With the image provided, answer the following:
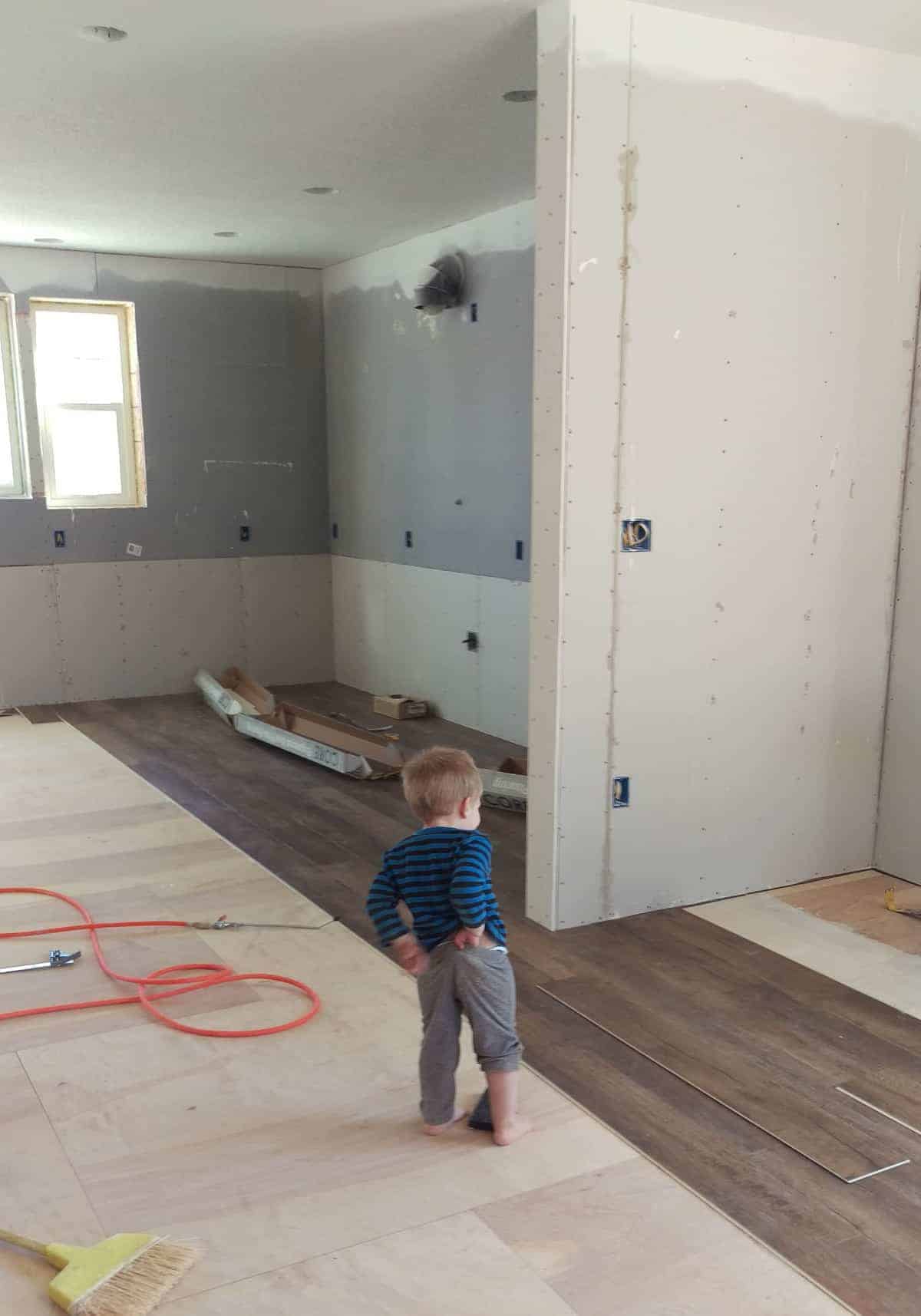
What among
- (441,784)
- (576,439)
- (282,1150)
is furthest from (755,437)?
(282,1150)

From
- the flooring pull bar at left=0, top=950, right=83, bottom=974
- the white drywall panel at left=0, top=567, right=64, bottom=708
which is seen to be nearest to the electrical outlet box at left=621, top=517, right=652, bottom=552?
the flooring pull bar at left=0, top=950, right=83, bottom=974

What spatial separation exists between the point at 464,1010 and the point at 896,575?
2.55m

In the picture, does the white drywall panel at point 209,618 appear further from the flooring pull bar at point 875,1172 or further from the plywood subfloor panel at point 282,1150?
the flooring pull bar at point 875,1172

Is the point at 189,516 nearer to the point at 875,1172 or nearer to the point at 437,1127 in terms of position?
the point at 437,1127

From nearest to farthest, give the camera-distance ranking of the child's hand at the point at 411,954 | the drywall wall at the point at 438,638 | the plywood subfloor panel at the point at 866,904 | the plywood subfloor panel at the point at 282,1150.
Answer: the plywood subfloor panel at the point at 282,1150 → the child's hand at the point at 411,954 → the plywood subfloor panel at the point at 866,904 → the drywall wall at the point at 438,638

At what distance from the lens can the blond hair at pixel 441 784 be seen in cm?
228

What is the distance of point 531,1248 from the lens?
2.13m

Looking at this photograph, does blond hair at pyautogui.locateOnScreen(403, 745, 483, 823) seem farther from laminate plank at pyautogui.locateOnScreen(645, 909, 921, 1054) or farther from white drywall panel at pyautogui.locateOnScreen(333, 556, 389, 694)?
white drywall panel at pyautogui.locateOnScreen(333, 556, 389, 694)

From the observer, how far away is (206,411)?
7625 mm

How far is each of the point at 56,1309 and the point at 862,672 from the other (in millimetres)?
3225

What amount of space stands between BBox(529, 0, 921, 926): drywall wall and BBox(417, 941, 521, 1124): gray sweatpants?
1272 millimetres

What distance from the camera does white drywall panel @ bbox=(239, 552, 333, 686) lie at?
798 cm

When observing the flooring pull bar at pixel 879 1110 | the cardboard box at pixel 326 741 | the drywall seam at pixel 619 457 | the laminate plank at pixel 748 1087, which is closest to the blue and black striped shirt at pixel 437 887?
the laminate plank at pixel 748 1087

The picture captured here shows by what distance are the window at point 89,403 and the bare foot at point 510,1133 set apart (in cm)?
591
